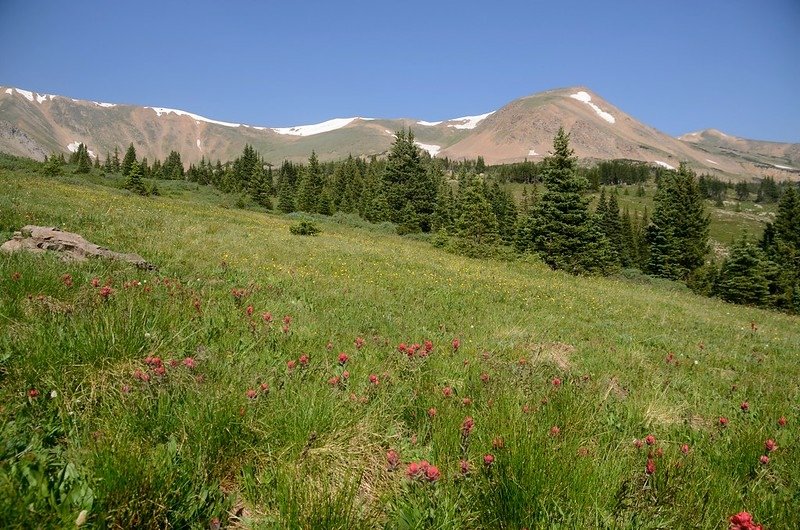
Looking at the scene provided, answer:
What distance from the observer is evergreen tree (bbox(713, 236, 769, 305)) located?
39219 millimetres

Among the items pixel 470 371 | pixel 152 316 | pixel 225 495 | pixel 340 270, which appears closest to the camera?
pixel 225 495

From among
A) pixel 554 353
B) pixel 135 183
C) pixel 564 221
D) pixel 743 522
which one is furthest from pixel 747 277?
pixel 135 183

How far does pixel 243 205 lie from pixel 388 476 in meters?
55.9

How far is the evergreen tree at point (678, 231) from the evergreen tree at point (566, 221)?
79.5ft

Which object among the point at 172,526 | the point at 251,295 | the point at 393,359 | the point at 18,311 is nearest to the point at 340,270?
the point at 251,295

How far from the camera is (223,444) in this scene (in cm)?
267

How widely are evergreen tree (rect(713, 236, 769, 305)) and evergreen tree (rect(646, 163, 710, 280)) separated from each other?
35.5 feet

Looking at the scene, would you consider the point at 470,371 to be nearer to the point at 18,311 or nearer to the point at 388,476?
the point at 388,476

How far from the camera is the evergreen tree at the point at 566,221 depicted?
33.9 metres

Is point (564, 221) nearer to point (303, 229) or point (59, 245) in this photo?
point (303, 229)

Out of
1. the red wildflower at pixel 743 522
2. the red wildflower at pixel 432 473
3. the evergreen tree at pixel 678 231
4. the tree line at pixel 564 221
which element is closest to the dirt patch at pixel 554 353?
the red wildflower at pixel 743 522

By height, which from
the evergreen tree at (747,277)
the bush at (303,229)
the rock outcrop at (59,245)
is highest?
the rock outcrop at (59,245)

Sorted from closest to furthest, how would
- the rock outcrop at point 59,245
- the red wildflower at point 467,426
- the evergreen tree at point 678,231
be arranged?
the red wildflower at point 467,426
the rock outcrop at point 59,245
the evergreen tree at point 678,231

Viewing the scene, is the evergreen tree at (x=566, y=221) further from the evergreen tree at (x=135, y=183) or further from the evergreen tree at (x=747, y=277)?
the evergreen tree at (x=135, y=183)
